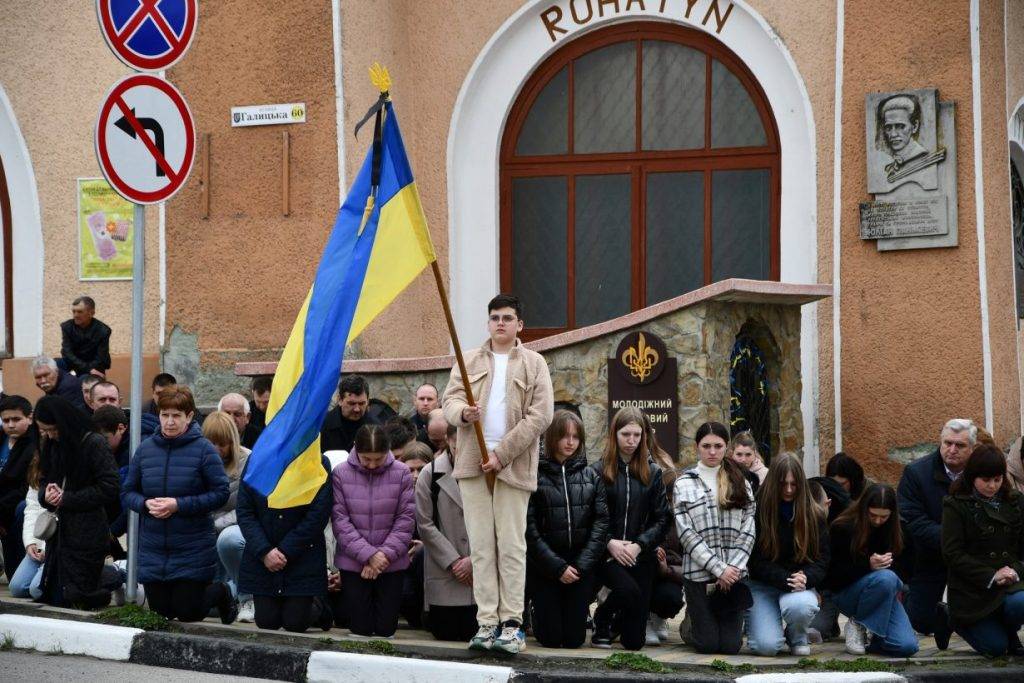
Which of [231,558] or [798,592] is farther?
[231,558]

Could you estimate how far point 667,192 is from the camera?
1422 cm

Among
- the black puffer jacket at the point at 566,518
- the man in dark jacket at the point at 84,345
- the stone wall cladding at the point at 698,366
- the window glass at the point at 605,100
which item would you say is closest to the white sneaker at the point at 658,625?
the black puffer jacket at the point at 566,518

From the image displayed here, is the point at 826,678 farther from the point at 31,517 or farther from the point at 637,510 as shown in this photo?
the point at 31,517

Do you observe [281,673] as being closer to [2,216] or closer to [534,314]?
[534,314]

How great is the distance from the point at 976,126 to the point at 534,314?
179 inches

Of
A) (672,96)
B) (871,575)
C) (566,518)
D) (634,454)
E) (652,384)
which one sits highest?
(672,96)

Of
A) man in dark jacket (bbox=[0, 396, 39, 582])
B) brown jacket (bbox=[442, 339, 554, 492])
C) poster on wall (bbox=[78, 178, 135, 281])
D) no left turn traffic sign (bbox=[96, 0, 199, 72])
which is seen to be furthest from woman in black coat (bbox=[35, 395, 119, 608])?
poster on wall (bbox=[78, 178, 135, 281])

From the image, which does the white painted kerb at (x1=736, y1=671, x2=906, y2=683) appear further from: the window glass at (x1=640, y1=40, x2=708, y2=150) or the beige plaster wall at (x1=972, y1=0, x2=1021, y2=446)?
the window glass at (x1=640, y1=40, x2=708, y2=150)

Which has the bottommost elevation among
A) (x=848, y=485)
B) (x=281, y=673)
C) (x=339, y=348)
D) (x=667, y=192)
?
(x=281, y=673)

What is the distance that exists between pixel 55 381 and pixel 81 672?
16.6 ft

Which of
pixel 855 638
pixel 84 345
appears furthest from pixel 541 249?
pixel 855 638

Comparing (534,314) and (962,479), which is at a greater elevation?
(534,314)

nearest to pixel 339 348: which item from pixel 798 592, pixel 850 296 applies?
pixel 798 592

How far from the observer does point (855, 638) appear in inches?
335
